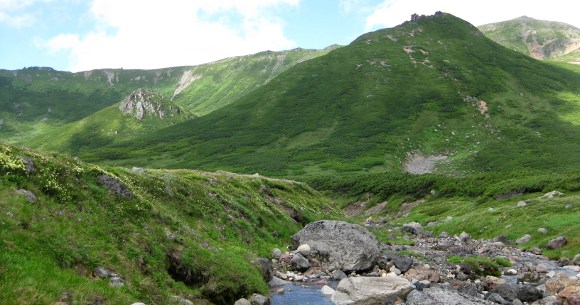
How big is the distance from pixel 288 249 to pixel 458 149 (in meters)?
152

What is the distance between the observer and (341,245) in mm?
35000

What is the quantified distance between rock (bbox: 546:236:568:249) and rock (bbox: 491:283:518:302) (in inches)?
767

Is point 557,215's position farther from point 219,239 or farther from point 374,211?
point 374,211

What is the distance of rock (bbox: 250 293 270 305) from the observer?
22.5m

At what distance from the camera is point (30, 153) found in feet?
73.8

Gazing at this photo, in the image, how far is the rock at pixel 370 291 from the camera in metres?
23.2

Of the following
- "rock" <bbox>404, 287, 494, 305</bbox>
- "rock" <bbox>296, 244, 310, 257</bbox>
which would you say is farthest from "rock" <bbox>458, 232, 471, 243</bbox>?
"rock" <bbox>404, 287, 494, 305</bbox>

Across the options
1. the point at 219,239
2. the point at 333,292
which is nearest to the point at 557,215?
the point at 333,292

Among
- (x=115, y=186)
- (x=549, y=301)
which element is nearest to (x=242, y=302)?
(x=115, y=186)

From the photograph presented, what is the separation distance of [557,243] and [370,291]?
28.7 metres

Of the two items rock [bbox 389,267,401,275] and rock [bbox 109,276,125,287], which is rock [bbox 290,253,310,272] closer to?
rock [bbox 389,267,401,275]

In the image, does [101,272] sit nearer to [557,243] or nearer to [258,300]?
[258,300]

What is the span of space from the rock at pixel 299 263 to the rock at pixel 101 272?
16807 mm

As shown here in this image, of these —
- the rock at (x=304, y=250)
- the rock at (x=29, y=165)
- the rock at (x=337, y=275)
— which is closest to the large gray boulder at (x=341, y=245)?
the rock at (x=304, y=250)
